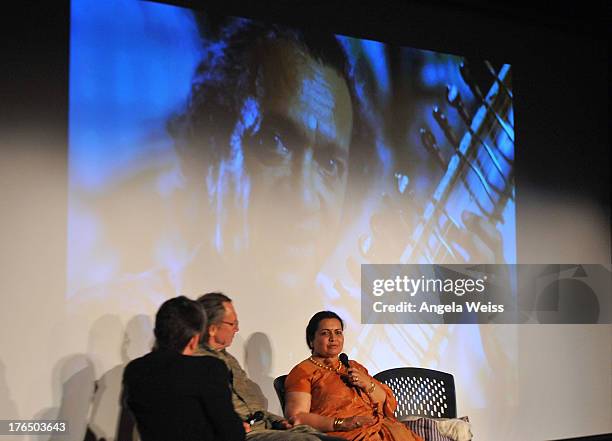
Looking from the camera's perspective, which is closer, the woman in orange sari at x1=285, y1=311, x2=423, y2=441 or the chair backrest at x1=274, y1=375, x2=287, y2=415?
the woman in orange sari at x1=285, y1=311, x2=423, y2=441

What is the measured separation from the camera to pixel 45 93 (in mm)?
4121

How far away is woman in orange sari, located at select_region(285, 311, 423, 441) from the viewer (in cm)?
370

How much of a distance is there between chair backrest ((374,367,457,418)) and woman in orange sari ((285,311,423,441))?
15.5 inches

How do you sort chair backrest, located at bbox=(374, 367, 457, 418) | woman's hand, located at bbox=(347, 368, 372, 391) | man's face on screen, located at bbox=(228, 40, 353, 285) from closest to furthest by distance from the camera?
woman's hand, located at bbox=(347, 368, 372, 391) → chair backrest, located at bbox=(374, 367, 457, 418) → man's face on screen, located at bbox=(228, 40, 353, 285)

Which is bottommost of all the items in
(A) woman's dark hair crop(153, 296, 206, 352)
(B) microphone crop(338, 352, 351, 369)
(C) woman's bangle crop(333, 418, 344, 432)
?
(C) woman's bangle crop(333, 418, 344, 432)

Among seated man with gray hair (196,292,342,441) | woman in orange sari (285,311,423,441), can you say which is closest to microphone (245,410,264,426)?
seated man with gray hair (196,292,342,441)

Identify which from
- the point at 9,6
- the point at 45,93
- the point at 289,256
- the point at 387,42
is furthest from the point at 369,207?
the point at 9,6

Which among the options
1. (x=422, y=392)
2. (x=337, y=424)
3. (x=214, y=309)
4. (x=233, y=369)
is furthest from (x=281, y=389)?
(x=422, y=392)

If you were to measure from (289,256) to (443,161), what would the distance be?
133 cm

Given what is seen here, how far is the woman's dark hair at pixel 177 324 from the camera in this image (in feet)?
8.96

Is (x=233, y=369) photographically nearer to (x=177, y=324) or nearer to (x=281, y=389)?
(x=281, y=389)

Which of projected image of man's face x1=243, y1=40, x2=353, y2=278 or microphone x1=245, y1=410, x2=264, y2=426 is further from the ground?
projected image of man's face x1=243, y1=40, x2=353, y2=278

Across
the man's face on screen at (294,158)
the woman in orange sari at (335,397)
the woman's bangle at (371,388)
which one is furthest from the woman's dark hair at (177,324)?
the man's face on screen at (294,158)

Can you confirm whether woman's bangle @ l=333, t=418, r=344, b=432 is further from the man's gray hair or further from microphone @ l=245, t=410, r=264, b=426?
the man's gray hair
